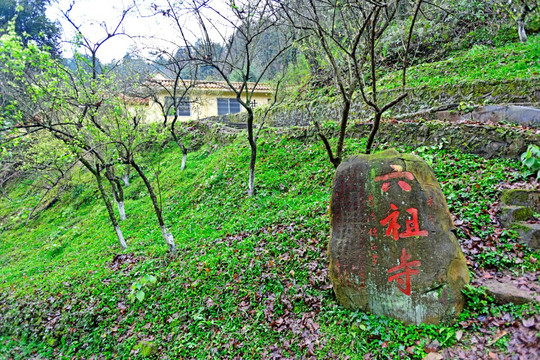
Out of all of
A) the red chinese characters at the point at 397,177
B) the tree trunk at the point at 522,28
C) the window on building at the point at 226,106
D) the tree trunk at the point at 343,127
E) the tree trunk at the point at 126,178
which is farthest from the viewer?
the window on building at the point at 226,106

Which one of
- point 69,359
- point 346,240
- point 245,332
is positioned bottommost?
point 69,359

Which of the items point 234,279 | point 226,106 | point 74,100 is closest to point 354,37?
point 234,279

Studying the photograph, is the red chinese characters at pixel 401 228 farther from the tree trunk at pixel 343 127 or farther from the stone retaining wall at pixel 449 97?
the stone retaining wall at pixel 449 97

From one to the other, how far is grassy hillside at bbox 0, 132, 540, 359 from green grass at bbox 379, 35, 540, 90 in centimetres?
392

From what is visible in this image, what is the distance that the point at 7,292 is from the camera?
25.3ft

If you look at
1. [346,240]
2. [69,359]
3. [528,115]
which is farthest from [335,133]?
[69,359]

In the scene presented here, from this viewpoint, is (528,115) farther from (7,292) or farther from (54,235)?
(54,235)

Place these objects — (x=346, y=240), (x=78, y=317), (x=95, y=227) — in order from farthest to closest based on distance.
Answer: (x=95, y=227)
(x=78, y=317)
(x=346, y=240)

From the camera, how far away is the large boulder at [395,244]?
140 inches

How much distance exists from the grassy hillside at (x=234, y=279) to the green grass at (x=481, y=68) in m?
3.92

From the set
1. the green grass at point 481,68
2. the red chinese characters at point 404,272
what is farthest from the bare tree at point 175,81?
the green grass at point 481,68

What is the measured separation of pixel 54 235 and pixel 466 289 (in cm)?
1421

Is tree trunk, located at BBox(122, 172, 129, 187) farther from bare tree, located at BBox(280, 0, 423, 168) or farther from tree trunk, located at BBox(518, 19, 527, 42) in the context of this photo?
tree trunk, located at BBox(518, 19, 527, 42)

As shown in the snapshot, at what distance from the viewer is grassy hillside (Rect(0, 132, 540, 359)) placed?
399 cm
